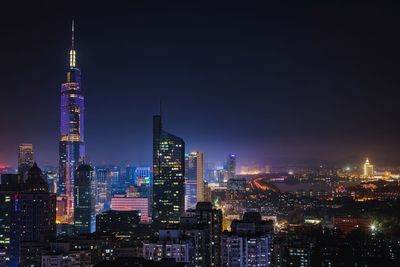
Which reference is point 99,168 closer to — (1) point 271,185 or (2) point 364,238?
(1) point 271,185

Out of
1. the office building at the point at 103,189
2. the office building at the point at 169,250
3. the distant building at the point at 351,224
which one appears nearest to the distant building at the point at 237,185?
the office building at the point at 103,189

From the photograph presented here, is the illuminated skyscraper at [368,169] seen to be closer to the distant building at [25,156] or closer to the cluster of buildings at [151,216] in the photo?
the cluster of buildings at [151,216]

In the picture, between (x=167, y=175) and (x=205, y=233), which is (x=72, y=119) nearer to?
(x=167, y=175)

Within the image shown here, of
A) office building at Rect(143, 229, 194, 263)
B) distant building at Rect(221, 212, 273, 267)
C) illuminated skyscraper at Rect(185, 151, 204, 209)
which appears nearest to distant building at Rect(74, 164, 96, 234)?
illuminated skyscraper at Rect(185, 151, 204, 209)

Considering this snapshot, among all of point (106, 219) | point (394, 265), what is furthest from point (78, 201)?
point (394, 265)

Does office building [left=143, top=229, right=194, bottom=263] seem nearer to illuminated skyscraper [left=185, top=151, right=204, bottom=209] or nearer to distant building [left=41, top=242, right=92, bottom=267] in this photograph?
distant building [left=41, top=242, right=92, bottom=267]

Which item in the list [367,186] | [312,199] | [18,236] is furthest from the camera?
[367,186]
